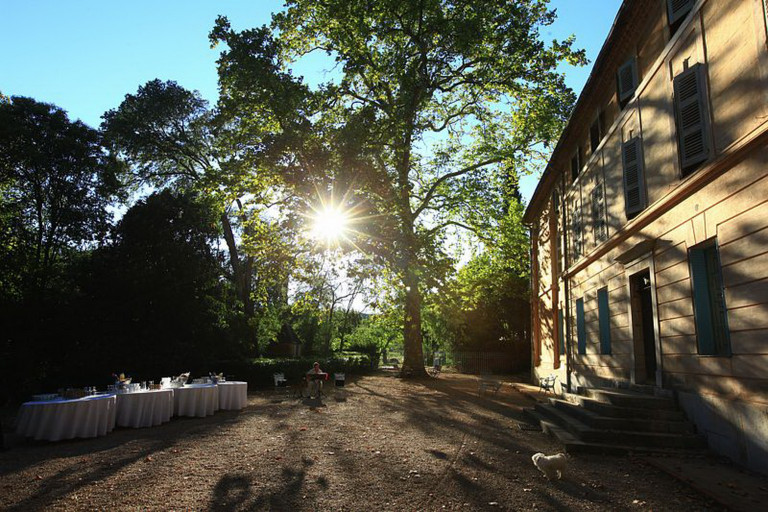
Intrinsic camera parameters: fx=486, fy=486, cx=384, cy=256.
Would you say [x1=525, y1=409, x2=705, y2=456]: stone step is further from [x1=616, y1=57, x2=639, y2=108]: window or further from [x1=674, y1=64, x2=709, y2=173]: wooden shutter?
[x1=616, y1=57, x2=639, y2=108]: window

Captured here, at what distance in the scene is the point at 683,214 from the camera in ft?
24.4

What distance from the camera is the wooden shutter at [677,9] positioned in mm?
7504

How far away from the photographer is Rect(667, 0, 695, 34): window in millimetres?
7523

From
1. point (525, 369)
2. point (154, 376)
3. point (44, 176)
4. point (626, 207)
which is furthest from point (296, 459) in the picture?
point (525, 369)

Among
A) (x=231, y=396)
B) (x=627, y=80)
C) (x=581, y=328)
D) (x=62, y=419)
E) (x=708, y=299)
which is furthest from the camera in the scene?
(x=581, y=328)

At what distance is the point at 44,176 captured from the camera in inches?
766

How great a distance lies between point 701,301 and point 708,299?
9 cm

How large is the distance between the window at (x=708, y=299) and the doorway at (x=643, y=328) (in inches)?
73.1

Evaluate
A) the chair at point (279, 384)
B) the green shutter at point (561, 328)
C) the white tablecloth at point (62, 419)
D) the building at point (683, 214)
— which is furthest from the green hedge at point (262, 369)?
the building at point (683, 214)

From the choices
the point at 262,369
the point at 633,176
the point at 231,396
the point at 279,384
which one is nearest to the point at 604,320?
the point at 633,176

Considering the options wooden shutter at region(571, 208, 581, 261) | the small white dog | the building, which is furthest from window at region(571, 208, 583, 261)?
the small white dog

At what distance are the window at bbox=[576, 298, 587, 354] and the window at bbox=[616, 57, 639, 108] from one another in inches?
216

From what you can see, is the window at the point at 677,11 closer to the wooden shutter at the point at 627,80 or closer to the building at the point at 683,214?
the building at the point at 683,214

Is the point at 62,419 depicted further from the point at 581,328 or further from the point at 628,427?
the point at 581,328
